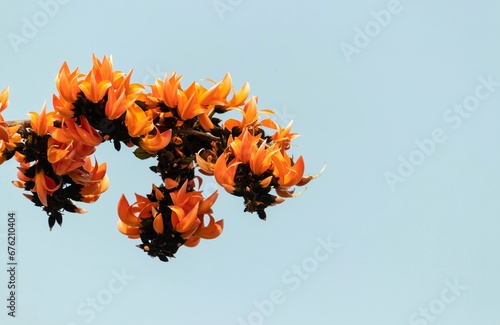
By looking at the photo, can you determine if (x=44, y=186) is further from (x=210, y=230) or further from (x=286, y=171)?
(x=286, y=171)

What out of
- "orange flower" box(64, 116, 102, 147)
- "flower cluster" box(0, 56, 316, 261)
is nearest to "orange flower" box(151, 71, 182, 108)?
"flower cluster" box(0, 56, 316, 261)

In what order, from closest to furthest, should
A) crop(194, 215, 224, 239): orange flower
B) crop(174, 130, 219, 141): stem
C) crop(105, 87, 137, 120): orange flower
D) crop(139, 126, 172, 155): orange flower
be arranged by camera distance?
crop(105, 87, 137, 120): orange flower < crop(139, 126, 172, 155): orange flower < crop(174, 130, 219, 141): stem < crop(194, 215, 224, 239): orange flower

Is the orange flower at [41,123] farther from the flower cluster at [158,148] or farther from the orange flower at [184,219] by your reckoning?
the orange flower at [184,219]

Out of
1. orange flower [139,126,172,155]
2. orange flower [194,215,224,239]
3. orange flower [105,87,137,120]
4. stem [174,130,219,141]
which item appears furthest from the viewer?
orange flower [194,215,224,239]

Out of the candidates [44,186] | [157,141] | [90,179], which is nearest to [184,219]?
[157,141]

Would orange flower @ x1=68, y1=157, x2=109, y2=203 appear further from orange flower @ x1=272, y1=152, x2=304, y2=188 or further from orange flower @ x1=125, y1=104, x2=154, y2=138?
orange flower @ x1=272, y1=152, x2=304, y2=188

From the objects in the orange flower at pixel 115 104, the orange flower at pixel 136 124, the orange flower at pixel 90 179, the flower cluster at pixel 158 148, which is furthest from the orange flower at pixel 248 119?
the orange flower at pixel 90 179

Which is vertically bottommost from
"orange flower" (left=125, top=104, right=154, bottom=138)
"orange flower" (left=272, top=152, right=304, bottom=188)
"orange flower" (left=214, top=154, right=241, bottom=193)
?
"orange flower" (left=125, top=104, right=154, bottom=138)

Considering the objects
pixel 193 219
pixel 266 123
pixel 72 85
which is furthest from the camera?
pixel 266 123

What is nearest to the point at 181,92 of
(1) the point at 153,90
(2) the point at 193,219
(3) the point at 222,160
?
(1) the point at 153,90

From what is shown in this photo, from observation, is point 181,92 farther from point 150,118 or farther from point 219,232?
point 219,232
